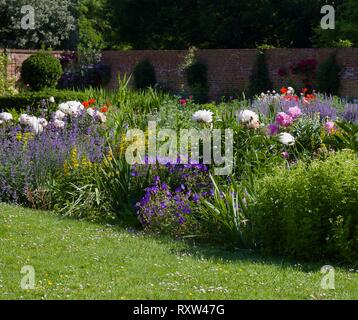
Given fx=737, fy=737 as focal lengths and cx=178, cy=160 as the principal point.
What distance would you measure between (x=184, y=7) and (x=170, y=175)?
23.7m

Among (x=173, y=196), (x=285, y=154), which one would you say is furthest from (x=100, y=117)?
(x=285, y=154)

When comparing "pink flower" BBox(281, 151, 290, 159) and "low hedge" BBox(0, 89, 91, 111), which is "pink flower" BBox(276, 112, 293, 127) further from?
"low hedge" BBox(0, 89, 91, 111)

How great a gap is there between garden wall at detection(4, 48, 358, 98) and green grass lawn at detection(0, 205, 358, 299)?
47.8ft

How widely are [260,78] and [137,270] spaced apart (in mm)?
17113

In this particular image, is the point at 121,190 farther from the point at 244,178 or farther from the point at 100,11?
the point at 100,11

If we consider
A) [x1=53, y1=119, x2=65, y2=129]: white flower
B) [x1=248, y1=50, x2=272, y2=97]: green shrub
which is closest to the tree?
[x1=248, y1=50, x2=272, y2=97]: green shrub

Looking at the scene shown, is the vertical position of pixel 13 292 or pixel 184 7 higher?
pixel 184 7

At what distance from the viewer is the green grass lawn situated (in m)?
5.16

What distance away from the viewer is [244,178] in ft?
25.3

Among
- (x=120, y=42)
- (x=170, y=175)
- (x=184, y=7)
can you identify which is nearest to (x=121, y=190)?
(x=170, y=175)

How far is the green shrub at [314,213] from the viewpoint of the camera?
20.3ft

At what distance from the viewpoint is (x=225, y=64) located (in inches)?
Answer: 928

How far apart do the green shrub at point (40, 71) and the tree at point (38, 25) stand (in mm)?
5220

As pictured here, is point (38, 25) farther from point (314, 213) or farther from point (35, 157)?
point (314, 213)
